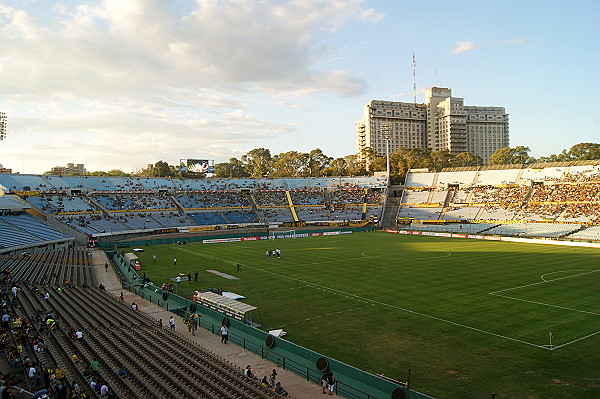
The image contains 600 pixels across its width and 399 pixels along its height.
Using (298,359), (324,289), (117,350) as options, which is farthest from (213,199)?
(298,359)

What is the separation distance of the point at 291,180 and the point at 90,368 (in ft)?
347

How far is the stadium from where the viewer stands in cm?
1861

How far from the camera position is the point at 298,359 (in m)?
19.7

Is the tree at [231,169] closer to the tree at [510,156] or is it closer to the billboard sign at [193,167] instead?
the billboard sign at [193,167]

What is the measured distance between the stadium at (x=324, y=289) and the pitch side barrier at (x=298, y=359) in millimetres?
78

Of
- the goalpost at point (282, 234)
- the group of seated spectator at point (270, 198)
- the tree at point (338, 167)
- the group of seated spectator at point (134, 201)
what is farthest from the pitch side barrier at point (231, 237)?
the tree at point (338, 167)

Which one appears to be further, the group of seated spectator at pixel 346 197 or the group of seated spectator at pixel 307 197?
the group of seated spectator at pixel 346 197

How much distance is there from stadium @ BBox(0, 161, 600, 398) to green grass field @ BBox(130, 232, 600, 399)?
0.14 metres

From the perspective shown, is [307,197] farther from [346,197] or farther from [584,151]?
[584,151]

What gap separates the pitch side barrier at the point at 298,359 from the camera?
638 inches

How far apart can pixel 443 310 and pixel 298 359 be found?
1368 centimetres

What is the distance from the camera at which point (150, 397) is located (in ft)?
51.9

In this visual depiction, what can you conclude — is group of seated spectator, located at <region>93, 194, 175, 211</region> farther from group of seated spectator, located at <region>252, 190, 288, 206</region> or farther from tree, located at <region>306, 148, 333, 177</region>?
tree, located at <region>306, 148, 333, 177</region>

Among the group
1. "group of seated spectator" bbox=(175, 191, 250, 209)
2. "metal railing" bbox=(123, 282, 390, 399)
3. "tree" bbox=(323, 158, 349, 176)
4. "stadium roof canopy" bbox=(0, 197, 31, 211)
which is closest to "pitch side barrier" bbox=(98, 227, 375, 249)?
"stadium roof canopy" bbox=(0, 197, 31, 211)
